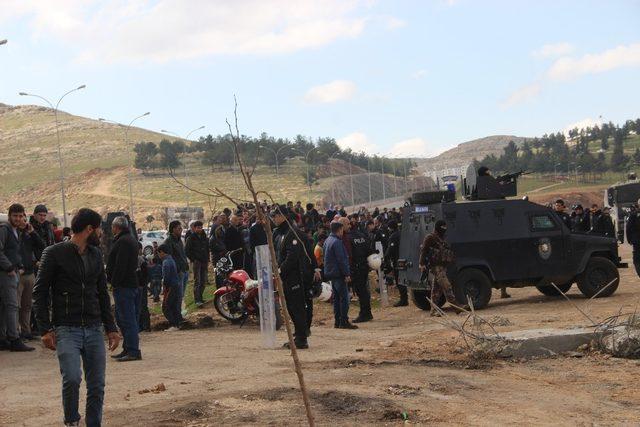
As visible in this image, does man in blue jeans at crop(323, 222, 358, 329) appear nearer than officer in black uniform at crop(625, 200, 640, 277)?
Yes

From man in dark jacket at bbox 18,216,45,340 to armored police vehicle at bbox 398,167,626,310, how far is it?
694 cm

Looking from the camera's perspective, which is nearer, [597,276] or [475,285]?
[475,285]

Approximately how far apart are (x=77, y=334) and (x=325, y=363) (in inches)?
181

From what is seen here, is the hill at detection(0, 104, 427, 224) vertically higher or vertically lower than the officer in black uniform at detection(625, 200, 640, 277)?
higher

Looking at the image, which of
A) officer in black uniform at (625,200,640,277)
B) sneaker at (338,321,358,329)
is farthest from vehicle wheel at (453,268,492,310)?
officer in black uniform at (625,200,640,277)

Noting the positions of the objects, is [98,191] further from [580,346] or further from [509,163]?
[580,346]

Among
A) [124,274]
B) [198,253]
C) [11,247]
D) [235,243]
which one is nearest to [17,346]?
[11,247]

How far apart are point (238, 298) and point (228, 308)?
0.35 meters

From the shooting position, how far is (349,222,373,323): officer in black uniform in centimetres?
1700

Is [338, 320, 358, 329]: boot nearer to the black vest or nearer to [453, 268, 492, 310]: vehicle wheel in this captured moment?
[453, 268, 492, 310]: vehicle wheel

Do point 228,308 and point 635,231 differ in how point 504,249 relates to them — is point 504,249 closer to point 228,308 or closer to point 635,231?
point 635,231

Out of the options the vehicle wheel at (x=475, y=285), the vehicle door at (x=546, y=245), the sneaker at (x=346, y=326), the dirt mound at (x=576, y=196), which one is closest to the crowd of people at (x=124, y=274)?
the sneaker at (x=346, y=326)

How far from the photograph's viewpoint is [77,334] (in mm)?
7023

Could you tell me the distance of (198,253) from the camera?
19578mm
